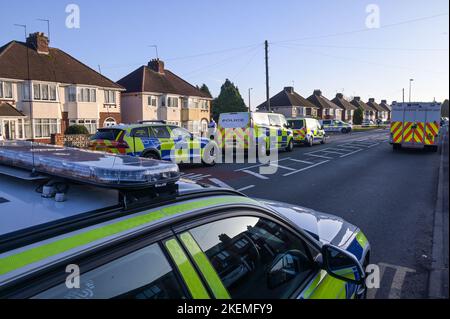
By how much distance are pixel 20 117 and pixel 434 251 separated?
94.8 feet

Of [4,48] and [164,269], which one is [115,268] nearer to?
[164,269]

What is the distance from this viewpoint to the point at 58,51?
112 feet

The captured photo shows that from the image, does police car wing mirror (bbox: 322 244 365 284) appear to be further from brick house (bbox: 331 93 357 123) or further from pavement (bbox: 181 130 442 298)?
brick house (bbox: 331 93 357 123)

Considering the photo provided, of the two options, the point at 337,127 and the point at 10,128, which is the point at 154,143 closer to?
the point at 10,128

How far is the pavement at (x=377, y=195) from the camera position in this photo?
432cm

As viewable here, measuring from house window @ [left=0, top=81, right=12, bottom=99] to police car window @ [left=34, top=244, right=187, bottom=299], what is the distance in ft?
101

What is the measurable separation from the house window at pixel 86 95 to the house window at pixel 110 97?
175cm

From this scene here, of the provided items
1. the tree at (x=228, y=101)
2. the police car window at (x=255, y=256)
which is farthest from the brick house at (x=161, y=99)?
the police car window at (x=255, y=256)

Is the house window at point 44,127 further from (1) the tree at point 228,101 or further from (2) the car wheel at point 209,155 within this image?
(1) the tree at point 228,101

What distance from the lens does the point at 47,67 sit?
101ft

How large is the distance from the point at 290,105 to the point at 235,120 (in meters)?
50.7

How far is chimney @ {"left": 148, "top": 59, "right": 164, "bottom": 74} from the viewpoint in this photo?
4353 centimetres

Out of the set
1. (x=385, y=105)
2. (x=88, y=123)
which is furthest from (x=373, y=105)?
(x=88, y=123)
